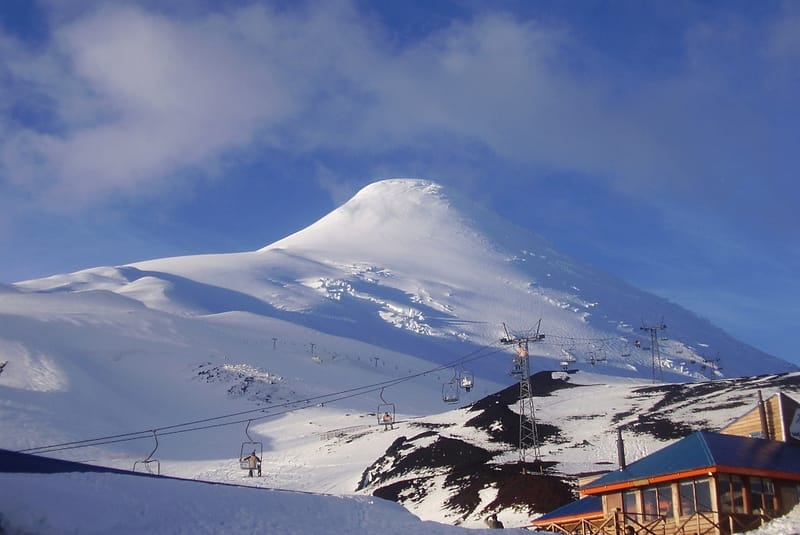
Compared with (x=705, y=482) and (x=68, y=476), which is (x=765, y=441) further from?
(x=68, y=476)

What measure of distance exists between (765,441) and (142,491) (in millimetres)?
18476

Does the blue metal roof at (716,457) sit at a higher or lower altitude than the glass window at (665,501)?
higher

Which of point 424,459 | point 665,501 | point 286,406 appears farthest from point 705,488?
point 286,406

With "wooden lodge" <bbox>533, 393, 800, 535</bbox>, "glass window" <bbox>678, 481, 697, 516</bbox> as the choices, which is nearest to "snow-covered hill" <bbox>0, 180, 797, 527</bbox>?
"wooden lodge" <bbox>533, 393, 800, 535</bbox>

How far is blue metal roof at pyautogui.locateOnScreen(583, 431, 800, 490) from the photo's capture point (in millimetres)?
24281

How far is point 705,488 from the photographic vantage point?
2425cm

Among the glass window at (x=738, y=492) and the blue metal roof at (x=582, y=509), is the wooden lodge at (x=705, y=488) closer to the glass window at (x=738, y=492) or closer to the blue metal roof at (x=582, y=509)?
the glass window at (x=738, y=492)

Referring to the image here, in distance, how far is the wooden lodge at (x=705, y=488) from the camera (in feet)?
78.2

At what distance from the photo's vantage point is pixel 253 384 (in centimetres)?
10850

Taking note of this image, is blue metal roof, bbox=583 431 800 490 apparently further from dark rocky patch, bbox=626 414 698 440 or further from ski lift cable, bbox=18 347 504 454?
ski lift cable, bbox=18 347 504 454

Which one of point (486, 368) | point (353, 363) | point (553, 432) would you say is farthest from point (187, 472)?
point (486, 368)

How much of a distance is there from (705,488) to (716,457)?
919 millimetres

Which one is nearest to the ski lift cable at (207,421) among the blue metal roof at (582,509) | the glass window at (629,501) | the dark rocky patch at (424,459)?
the dark rocky patch at (424,459)

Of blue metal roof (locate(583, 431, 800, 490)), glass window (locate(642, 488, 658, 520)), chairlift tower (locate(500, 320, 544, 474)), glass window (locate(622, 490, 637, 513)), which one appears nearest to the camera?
blue metal roof (locate(583, 431, 800, 490))
